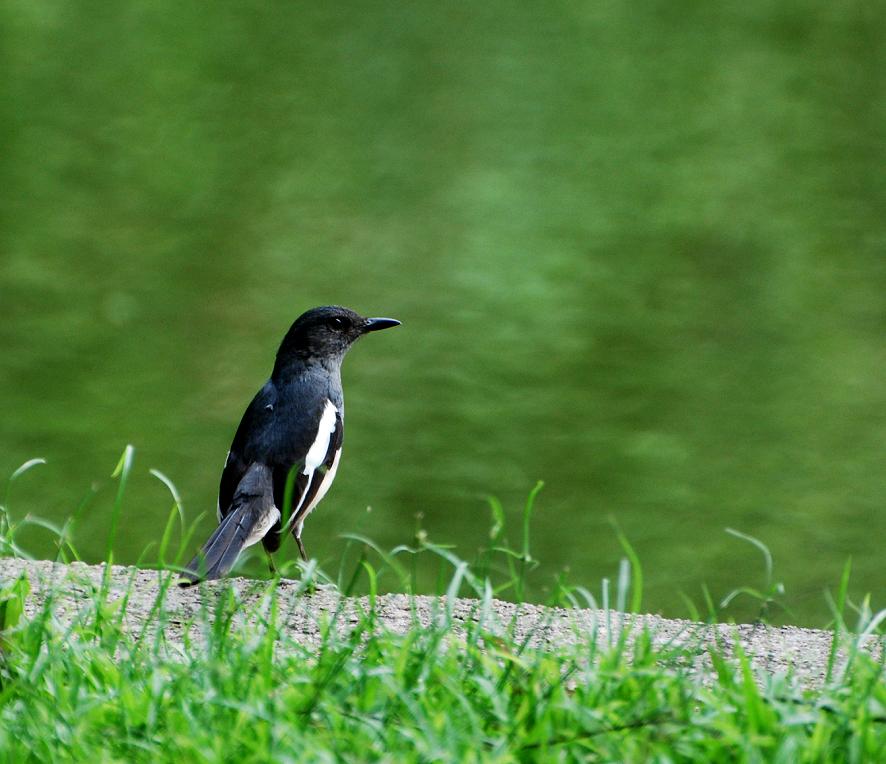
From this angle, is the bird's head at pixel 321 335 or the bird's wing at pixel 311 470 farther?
the bird's head at pixel 321 335

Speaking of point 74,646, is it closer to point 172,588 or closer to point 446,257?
point 172,588

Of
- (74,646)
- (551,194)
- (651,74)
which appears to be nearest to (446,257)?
(551,194)

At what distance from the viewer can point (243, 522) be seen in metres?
5.52

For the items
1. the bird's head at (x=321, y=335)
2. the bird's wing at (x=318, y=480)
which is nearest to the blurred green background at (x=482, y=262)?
the bird's wing at (x=318, y=480)

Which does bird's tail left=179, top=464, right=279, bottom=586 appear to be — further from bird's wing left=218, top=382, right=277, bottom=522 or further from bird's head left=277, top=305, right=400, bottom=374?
bird's head left=277, top=305, right=400, bottom=374

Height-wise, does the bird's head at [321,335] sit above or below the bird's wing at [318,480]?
above

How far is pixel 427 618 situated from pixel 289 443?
1510mm

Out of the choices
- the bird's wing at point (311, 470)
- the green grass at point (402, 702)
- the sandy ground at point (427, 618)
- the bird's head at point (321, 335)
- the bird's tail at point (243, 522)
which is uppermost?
the bird's head at point (321, 335)

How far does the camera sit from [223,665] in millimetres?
3643

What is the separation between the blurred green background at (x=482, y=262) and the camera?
935 cm

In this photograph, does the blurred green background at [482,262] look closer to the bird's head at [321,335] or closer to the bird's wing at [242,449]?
the bird's wing at [242,449]

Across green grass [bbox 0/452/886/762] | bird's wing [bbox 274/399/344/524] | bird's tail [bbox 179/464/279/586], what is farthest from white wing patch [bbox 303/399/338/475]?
green grass [bbox 0/452/886/762]

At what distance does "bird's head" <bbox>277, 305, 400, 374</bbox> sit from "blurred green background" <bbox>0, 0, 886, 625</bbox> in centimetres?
88

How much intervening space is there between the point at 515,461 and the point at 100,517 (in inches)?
101
